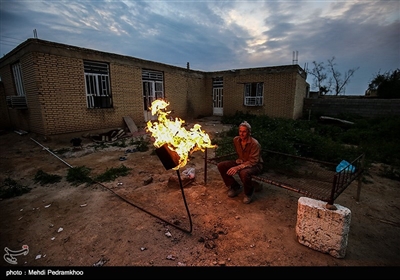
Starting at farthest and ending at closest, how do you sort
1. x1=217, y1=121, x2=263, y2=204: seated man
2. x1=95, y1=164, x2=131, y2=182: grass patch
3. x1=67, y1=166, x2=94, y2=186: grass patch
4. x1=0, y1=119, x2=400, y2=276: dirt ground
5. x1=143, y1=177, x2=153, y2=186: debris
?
x1=95, y1=164, x2=131, y2=182: grass patch → x1=67, y1=166, x2=94, y2=186: grass patch → x1=143, y1=177, x2=153, y2=186: debris → x1=217, y1=121, x2=263, y2=204: seated man → x1=0, y1=119, x2=400, y2=276: dirt ground

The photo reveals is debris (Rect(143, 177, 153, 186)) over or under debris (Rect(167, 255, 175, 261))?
over

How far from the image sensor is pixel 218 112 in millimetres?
18906

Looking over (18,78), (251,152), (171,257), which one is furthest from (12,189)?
(18,78)

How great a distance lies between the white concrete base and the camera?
2590 millimetres

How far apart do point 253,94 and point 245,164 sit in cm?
1354

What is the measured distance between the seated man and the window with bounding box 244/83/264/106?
503 inches

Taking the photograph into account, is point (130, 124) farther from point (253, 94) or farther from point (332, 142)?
point (332, 142)

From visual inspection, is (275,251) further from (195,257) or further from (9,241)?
(9,241)

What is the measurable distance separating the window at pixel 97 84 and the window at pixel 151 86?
267 centimetres

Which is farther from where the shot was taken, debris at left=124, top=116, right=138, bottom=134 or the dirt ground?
debris at left=124, top=116, right=138, bottom=134

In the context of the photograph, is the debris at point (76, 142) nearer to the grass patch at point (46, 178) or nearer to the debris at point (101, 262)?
the grass patch at point (46, 178)

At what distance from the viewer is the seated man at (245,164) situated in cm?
400

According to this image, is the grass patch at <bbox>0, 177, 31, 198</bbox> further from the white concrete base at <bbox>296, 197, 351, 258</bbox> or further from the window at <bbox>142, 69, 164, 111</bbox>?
the window at <bbox>142, 69, 164, 111</bbox>

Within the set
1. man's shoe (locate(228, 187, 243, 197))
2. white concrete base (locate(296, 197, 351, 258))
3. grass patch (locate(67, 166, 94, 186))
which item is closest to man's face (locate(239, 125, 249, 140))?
man's shoe (locate(228, 187, 243, 197))
